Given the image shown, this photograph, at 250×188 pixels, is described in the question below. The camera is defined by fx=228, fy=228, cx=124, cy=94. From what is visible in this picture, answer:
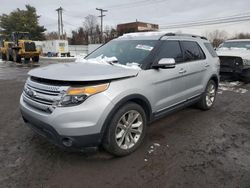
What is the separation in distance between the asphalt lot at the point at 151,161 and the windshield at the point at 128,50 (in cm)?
142

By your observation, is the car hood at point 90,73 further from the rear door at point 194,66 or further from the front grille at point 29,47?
the front grille at point 29,47

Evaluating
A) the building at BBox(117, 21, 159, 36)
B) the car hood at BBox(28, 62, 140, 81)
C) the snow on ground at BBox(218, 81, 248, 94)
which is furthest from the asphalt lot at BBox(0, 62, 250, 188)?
the building at BBox(117, 21, 159, 36)

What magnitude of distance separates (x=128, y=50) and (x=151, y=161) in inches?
78.7

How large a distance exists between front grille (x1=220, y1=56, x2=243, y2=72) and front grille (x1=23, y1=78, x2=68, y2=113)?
27.4 ft

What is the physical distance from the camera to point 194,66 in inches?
185

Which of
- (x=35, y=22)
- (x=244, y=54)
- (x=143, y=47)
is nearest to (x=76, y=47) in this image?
(x=35, y=22)

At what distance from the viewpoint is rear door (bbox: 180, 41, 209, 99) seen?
4.57 metres

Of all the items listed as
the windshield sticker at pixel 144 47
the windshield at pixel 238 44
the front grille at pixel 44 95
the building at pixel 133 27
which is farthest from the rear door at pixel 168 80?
the building at pixel 133 27

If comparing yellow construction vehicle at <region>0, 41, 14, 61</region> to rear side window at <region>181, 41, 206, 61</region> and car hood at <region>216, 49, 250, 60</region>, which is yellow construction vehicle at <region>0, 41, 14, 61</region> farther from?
rear side window at <region>181, 41, 206, 61</region>

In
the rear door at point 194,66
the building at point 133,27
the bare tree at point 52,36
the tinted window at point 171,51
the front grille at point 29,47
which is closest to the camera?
the tinted window at point 171,51

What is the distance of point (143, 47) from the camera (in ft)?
13.2

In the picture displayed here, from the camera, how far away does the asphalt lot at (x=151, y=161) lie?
2818 millimetres

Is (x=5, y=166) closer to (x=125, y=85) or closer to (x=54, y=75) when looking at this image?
(x=54, y=75)

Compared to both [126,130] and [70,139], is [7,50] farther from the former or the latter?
[70,139]
